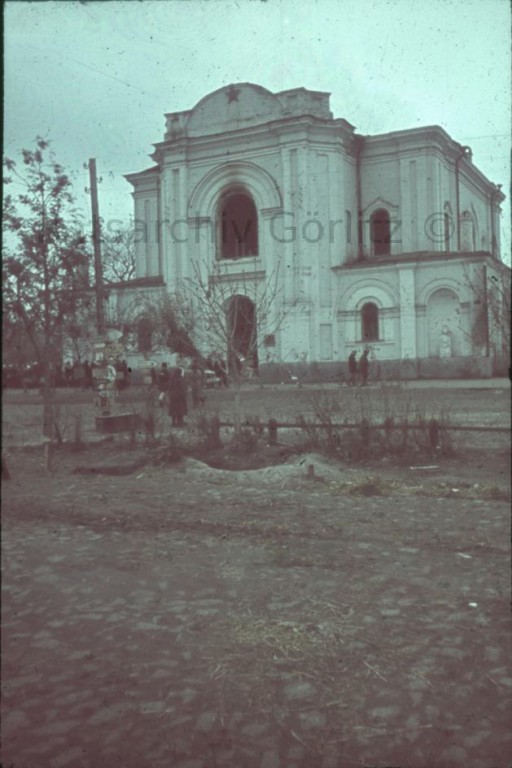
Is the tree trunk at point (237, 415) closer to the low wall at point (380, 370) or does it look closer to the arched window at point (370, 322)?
the low wall at point (380, 370)

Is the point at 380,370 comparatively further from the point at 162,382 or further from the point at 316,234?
the point at 162,382

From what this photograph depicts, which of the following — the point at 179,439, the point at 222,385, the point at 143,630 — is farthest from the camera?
the point at 222,385

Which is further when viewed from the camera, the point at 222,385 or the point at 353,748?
the point at 222,385

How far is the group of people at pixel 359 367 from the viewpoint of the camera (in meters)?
1.65

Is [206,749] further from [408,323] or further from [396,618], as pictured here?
[408,323]

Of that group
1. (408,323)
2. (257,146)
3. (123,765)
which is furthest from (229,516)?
(257,146)

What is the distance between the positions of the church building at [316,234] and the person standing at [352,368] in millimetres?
17

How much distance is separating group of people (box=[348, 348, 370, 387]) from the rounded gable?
1.91 ft

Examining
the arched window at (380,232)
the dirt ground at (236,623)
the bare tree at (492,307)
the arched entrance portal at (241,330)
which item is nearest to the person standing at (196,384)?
the arched entrance portal at (241,330)

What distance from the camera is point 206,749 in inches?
34.9

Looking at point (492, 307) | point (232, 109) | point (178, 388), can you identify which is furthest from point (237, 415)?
point (492, 307)

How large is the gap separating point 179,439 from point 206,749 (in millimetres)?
876

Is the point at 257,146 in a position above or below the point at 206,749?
above

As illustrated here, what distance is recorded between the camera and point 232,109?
1316mm
